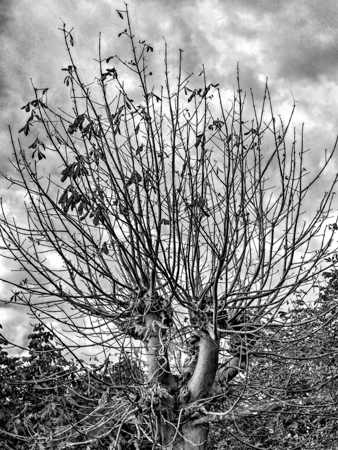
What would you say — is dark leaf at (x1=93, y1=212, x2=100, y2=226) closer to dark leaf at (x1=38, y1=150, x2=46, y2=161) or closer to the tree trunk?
dark leaf at (x1=38, y1=150, x2=46, y2=161)

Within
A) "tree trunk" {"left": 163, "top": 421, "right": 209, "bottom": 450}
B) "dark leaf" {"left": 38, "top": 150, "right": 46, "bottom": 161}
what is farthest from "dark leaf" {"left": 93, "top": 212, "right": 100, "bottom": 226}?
"tree trunk" {"left": 163, "top": 421, "right": 209, "bottom": 450}

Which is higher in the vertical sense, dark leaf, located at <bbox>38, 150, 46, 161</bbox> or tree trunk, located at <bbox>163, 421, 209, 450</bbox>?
dark leaf, located at <bbox>38, 150, 46, 161</bbox>

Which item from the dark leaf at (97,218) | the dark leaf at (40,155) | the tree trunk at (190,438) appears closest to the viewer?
the dark leaf at (97,218)

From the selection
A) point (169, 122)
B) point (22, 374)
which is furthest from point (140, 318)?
point (22, 374)

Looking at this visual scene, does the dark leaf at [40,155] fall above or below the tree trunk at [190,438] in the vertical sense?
above

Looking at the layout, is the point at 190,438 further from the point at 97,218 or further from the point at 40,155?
the point at 40,155

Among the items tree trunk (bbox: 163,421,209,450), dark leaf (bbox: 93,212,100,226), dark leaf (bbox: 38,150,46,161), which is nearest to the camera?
dark leaf (bbox: 93,212,100,226)

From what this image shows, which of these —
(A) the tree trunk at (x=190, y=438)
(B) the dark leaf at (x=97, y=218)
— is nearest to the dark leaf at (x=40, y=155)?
(B) the dark leaf at (x=97, y=218)

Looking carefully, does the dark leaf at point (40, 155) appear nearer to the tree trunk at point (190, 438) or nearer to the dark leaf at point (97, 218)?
the dark leaf at point (97, 218)

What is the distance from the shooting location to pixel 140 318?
5484mm

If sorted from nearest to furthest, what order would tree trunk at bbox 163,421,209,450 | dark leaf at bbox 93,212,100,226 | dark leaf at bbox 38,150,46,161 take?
dark leaf at bbox 93,212,100,226, dark leaf at bbox 38,150,46,161, tree trunk at bbox 163,421,209,450

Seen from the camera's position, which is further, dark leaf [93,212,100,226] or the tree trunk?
→ the tree trunk

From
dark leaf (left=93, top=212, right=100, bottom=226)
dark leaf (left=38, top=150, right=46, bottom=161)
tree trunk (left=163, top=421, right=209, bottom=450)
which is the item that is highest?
dark leaf (left=38, top=150, right=46, bottom=161)

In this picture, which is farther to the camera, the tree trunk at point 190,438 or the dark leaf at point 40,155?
the tree trunk at point 190,438
